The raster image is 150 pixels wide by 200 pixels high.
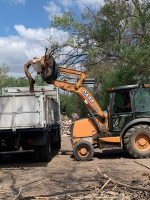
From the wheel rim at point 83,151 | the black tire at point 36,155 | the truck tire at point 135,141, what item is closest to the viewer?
the black tire at point 36,155

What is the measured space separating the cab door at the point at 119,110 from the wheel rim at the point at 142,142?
65 centimetres

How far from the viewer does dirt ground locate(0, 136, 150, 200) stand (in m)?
5.34

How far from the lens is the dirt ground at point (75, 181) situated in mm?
5345

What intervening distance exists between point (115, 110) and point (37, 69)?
2.98m

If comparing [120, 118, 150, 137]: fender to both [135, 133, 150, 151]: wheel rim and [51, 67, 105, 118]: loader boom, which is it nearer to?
[135, 133, 150, 151]: wheel rim

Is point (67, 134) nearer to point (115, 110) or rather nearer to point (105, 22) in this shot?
point (105, 22)

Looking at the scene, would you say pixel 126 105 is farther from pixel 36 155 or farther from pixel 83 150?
pixel 36 155

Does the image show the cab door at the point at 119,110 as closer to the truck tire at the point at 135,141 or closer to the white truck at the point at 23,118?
the truck tire at the point at 135,141

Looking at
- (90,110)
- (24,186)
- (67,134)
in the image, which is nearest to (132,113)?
(90,110)

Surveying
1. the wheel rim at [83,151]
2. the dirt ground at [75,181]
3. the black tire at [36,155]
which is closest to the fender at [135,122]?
the dirt ground at [75,181]

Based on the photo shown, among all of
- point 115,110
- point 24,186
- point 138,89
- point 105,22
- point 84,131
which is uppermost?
point 105,22

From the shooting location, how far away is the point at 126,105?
9.84 meters

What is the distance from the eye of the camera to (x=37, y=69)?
30.6ft

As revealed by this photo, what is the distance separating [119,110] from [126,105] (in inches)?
11.5
